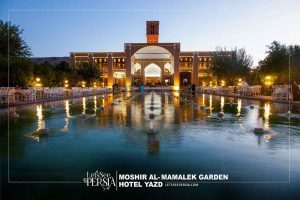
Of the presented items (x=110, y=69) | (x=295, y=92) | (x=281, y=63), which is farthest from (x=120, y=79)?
(x=295, y=92)

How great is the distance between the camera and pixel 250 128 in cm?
947

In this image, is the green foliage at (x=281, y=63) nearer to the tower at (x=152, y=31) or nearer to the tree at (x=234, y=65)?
the tree at (x=234, y=65)

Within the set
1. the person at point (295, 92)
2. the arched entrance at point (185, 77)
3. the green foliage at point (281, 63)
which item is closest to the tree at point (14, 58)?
the person at point (295, 92)

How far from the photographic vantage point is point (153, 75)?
262ft

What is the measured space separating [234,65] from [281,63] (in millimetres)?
11237

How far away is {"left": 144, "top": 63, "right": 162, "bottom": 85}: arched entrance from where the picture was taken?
259 feet

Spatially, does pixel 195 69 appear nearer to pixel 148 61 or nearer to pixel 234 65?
pixel 148 61

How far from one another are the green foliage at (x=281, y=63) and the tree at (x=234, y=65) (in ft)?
24.8

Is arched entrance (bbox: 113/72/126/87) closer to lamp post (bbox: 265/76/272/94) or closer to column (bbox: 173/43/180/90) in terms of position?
column (bbox: 173/43/180/90)

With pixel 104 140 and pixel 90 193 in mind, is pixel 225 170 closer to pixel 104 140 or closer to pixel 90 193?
pixel 90 193

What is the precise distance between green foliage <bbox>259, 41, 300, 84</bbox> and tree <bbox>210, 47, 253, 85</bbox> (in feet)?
24.8

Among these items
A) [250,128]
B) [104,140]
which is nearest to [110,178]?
[104,140]

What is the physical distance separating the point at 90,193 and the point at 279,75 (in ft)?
93.2

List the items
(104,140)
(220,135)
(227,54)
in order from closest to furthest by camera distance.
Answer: (104,140), (220,135), (227,54)
